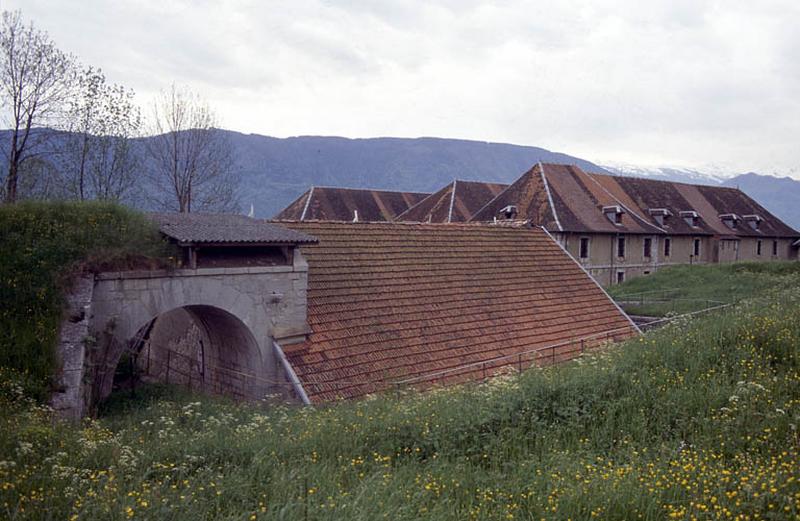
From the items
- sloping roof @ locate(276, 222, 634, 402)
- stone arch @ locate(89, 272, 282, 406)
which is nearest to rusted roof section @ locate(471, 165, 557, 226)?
sloping roof @ locate(276, 222, 634, 402)

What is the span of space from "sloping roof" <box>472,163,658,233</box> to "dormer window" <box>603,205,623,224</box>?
339 mm

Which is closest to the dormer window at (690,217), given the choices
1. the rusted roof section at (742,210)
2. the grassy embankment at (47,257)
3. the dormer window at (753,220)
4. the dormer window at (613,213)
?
the rusted roof section at (742,210)

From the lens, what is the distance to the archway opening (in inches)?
439

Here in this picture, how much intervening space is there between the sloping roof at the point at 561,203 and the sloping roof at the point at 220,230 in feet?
84.7

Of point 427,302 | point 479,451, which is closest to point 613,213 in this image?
point 427,302

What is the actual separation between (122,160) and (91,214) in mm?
14148

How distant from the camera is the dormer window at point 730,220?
46.3 meters

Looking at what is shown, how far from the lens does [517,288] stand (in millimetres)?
16406

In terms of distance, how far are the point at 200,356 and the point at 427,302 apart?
5.54 m

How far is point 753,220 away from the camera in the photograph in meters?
47.8

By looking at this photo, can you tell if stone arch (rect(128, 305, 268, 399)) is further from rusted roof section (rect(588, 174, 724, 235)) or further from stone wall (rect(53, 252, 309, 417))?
rusted roof section (rect(588, 174, 724, 235))

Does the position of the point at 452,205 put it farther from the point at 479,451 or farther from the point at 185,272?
the point at 479,451

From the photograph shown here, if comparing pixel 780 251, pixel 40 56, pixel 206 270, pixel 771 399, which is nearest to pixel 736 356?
pixel 771 399

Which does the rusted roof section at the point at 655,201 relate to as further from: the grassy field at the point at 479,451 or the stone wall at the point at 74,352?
the stone wall at the point at 74,352
